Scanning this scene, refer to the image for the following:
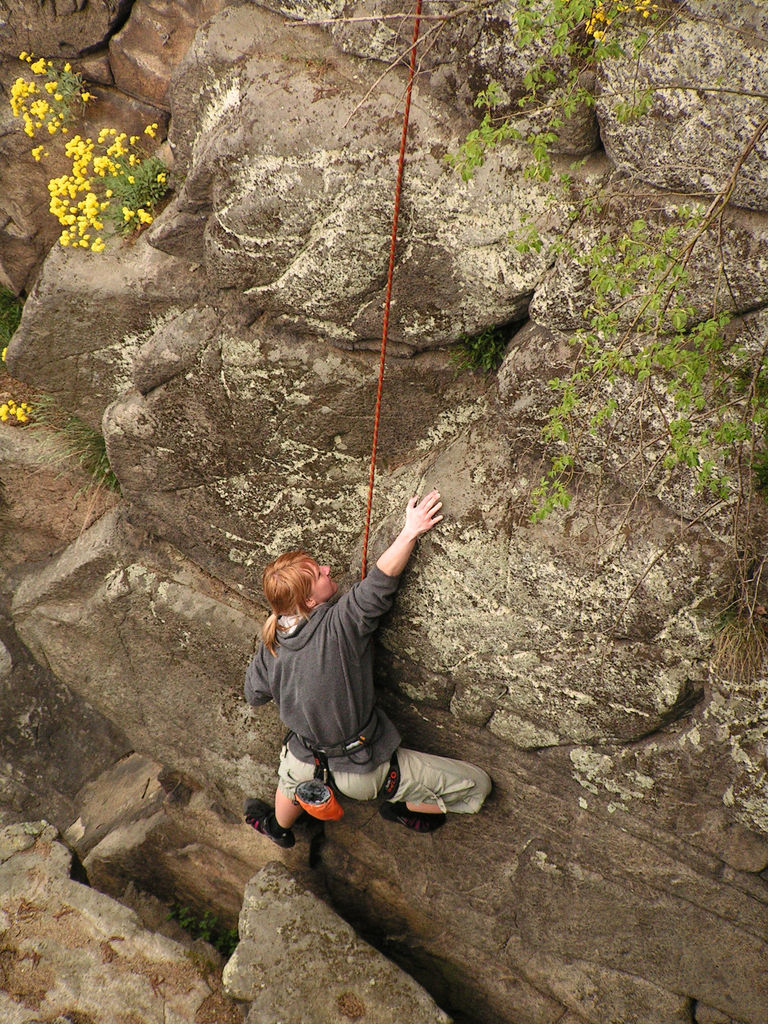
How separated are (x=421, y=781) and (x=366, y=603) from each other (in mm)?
1403

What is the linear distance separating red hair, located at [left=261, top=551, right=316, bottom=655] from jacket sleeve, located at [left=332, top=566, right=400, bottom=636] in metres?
0.21

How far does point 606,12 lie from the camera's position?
11.2ft

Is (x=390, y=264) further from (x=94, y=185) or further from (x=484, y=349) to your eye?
(x=94, y=185)

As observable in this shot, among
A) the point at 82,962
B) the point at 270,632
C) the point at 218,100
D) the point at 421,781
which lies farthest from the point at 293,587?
the point at 82,962

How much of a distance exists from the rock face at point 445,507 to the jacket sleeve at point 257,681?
718 millimetres

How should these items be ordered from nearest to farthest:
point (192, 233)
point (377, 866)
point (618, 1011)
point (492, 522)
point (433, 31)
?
point (433, 31) < point (492, 522) < point (192, 233) < point (618, 1011) < point (377, 866)

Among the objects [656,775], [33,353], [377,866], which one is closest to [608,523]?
[656,775]

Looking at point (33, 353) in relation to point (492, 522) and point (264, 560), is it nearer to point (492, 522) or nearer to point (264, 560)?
point (264, 560)

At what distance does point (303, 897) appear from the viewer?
5.75 m

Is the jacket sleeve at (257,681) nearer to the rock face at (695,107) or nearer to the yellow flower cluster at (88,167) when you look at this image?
the yellow flower cluster at (88,167)

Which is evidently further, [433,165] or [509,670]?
[509,670]

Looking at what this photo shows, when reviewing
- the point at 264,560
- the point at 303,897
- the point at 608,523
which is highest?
the point at 608,523

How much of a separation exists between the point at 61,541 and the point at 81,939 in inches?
115

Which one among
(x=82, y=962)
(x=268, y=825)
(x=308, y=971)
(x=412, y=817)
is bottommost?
(x=82, y=962)
